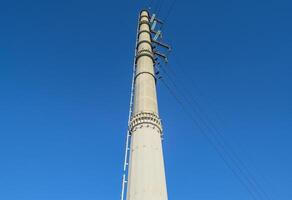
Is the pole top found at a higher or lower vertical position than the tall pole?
higher

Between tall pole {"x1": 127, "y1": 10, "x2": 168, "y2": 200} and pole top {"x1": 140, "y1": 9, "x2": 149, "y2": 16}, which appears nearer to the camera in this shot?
tall pole {"x1": 127, "y1": 10, "x2": 168, "y2": 200}

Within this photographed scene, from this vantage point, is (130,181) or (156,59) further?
(156,59)

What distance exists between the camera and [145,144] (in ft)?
71.1

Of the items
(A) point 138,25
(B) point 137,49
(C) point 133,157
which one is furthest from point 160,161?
(A) point 138,25

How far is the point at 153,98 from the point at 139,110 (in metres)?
1.98

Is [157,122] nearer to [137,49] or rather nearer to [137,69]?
[137,69]

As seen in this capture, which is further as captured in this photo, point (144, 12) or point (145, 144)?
point (144, 12)

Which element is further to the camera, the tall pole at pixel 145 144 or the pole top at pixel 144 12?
the pole top at pixel 144 12

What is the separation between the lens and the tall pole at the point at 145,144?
63.8 feet

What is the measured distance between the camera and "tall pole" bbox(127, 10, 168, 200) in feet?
63.8

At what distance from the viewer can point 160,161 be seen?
21.3 metres

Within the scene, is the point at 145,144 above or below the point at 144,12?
below

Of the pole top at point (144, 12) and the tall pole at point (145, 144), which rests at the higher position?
the pole top at point (144, 12)

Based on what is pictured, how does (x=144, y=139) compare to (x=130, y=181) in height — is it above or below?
above
